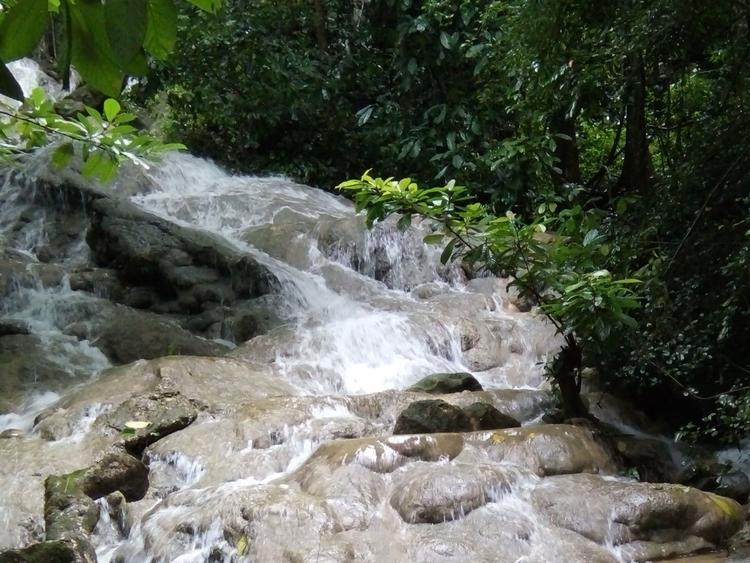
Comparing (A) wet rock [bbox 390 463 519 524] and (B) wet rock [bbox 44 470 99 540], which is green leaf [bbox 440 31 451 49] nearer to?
(A) wet rock [bbox 390 463 519 524]

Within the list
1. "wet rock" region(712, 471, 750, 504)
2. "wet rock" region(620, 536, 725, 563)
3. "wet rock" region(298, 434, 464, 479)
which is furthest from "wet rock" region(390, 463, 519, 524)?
"wet rock" region(712, 471, 750, 504)

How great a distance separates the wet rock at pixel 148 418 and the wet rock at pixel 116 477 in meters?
0.32

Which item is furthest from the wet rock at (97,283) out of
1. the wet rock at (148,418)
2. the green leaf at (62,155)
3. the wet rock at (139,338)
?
the green leaf at (62,155)

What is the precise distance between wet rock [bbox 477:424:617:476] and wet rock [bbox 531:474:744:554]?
0.35m

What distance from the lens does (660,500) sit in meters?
4.64

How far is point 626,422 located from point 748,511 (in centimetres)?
201

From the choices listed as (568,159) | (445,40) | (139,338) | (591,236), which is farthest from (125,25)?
(445,40)

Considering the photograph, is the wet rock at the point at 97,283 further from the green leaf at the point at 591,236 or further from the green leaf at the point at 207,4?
the green leaf at the point at 207,4

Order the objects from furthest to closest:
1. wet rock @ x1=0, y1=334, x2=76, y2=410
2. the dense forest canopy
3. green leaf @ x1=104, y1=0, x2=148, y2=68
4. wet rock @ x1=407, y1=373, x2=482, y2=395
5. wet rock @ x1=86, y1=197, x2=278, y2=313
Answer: wet rock @ x1=86, y1=197, x2=278, y2=313
wet rock @ x1=0, y1=334, x2=76, y2=410
wet rock @ x1=407, y1=373, x2=482, y2=395
the dense forest canopy
green leaf @ x1=104, y1=0, x2=148, y2=68

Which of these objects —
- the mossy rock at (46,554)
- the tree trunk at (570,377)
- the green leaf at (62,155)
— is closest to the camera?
the green leaf at (62,155)

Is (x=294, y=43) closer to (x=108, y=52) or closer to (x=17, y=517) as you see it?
(x=17, y=517)

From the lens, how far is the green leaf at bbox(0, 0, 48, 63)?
3.42 ft

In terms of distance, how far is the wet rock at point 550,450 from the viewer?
516 centimetres

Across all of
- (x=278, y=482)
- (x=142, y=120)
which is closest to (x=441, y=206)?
(x=278, y=482)
